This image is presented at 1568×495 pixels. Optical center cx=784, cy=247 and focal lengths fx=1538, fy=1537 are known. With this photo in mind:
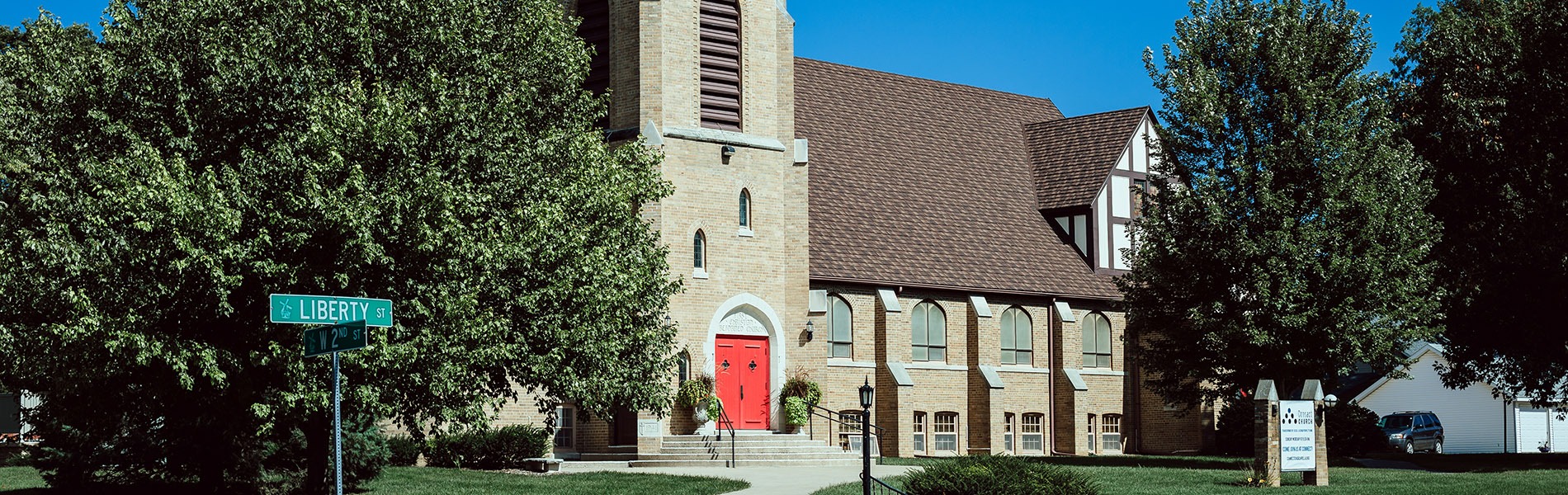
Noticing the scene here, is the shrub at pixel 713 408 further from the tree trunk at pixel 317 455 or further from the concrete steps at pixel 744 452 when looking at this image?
the tree trunk at pixel 317 455

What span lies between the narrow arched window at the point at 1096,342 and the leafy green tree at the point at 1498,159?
9628 millimetres

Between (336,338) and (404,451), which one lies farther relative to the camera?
(404,451)

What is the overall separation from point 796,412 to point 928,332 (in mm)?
6127

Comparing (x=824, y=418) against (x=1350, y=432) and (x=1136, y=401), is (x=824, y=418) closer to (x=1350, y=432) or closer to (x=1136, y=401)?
(x=1136, y=401)

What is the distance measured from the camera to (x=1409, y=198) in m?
29.0

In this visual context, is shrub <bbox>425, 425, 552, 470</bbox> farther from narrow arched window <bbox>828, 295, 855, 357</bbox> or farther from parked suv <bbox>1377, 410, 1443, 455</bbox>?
parked suv <bbox>1377, 410, 1443, 455</bbox>

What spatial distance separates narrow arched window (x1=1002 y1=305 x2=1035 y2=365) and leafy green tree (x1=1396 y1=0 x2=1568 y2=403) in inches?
411

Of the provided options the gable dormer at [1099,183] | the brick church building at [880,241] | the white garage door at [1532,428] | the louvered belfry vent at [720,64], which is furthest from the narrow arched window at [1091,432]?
the white garage door at [1532,428]

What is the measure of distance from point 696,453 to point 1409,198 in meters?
14.8

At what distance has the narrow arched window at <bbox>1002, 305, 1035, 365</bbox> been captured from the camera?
40594mm

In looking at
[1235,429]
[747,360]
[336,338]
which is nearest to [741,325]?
[747,360]

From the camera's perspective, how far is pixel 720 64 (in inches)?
1330

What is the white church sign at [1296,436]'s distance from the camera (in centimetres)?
2547

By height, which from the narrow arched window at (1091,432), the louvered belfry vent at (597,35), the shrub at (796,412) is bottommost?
the narrow arched window at (1091,432)
